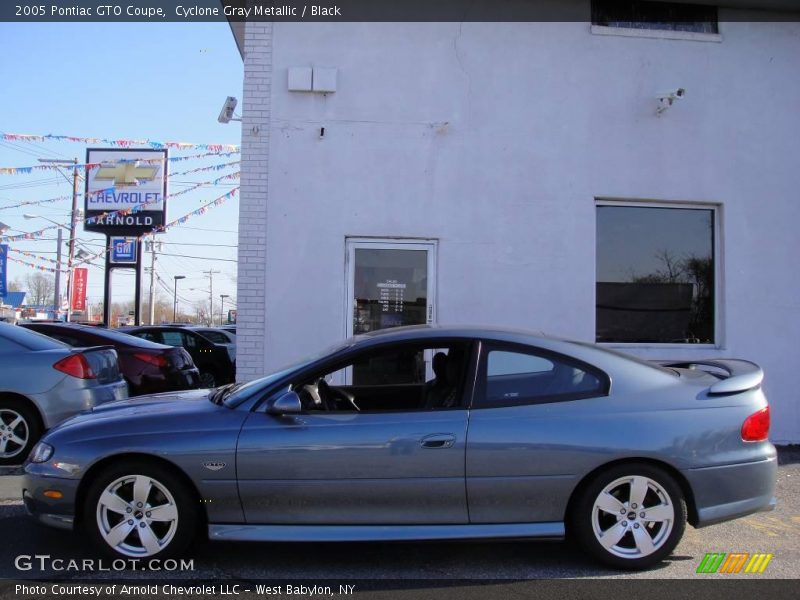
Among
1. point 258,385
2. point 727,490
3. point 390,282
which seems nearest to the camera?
point 727,490

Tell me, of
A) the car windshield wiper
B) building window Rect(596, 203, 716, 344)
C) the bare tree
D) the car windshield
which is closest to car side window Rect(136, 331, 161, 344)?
building window Rect(596, 203, 716, 344)

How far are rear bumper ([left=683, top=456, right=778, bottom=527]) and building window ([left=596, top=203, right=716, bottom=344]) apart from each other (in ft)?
13.4

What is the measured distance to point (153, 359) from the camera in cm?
849

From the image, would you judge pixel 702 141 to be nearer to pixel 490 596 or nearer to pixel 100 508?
pixel 490 596

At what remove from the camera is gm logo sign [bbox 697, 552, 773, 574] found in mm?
4273

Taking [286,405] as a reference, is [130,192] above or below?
above

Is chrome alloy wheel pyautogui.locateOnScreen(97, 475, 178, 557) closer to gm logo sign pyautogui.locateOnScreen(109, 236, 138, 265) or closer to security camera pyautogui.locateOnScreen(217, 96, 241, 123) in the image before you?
security camera pyautogui.locateOnScreen(217, 96, 241, 123)

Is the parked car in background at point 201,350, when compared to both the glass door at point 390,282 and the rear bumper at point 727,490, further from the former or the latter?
the rear bumper at point 727,490

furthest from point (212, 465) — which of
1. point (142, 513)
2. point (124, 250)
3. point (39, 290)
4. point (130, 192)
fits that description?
point (39, 290)

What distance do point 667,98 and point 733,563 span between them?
5.53m

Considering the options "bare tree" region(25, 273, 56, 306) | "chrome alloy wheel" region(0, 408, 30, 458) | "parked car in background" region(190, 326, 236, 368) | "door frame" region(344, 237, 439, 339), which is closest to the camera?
"chrome alloy wheel" region(0, 408, 30, 458)

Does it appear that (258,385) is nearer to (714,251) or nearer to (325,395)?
(325,395)

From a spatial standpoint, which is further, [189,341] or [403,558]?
[189,341]

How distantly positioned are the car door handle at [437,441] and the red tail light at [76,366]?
4.20 metres
